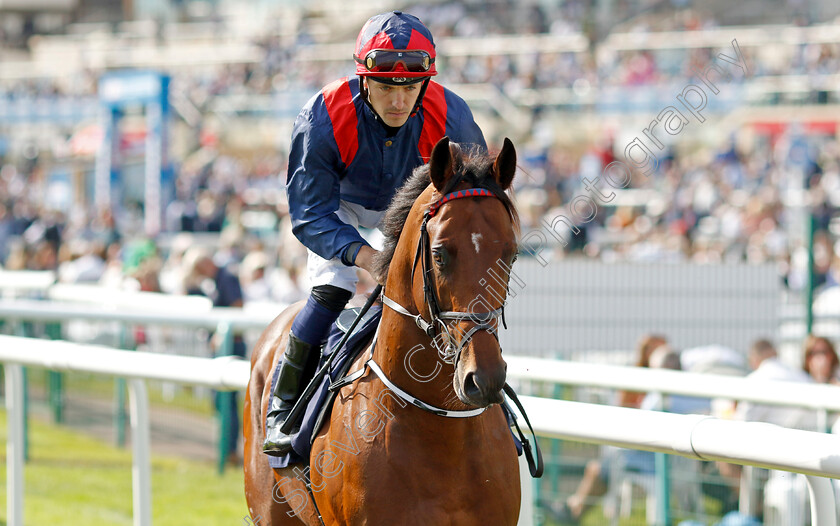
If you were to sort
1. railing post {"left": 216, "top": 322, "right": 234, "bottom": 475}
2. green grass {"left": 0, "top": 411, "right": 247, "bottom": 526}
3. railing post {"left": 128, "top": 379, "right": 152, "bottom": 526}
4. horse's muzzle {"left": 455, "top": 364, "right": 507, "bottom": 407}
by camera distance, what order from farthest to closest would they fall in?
railing post {"left": 216, "top": 322, "right": 234, "bottom": 475}, green grass {"left": 0, "top": 411, "right": 247, "bottom": 526}, railing post {"left": 128, "top": 379, "right": 152, "bottom": 526}, horse's muzzle {"left": 455, "top": 364, "right": 507, "bottom": 407}

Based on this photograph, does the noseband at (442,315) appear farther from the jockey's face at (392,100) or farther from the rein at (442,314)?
the jockey's face at (392,100)

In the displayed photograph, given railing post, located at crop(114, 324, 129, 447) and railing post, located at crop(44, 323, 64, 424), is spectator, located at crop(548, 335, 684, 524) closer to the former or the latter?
railing post, located at crop(114, 324, 129, 447)

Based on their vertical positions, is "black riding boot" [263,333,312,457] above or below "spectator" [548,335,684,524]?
above

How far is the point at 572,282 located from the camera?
7.19 metres

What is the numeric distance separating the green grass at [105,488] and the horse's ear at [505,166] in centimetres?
373

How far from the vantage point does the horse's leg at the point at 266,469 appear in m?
3.09

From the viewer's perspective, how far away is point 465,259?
2.36 meters

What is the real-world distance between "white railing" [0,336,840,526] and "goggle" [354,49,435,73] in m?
1.05

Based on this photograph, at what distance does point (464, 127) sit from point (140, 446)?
193 centimetres

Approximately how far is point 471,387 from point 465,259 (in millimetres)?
304

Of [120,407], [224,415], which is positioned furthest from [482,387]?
[120,407]

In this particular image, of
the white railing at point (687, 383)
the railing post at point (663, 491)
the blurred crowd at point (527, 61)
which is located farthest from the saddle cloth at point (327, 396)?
the blurred crowd at point (527, 61)

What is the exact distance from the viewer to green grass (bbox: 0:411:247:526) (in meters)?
5.82

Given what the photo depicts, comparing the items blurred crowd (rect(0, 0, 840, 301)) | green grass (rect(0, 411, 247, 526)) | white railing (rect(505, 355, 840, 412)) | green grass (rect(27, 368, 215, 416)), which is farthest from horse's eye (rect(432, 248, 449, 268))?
blurred crowd (rect(0, 0, 840, 301))
